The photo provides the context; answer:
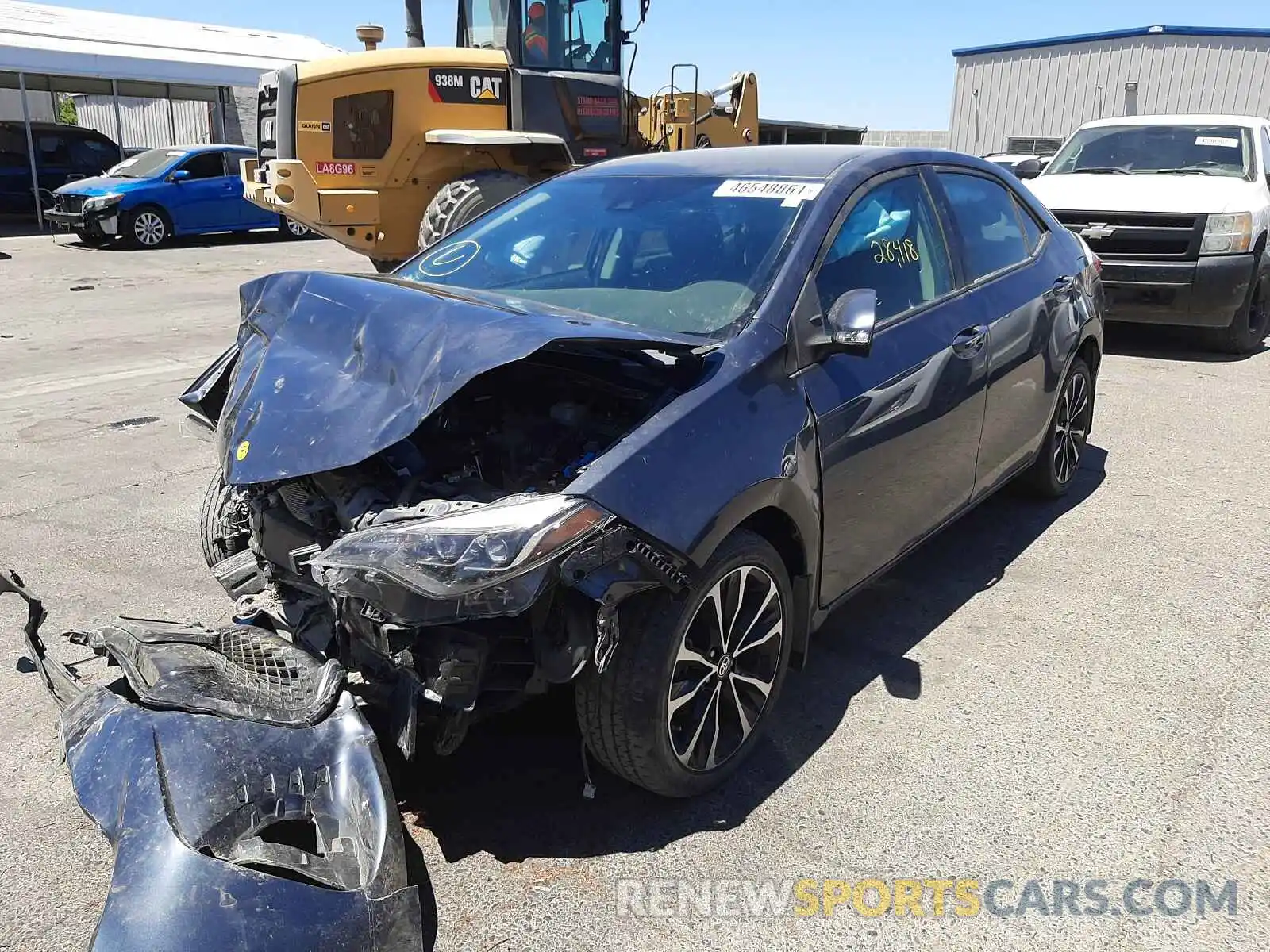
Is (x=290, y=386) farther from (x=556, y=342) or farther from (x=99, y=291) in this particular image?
(x=99, y=291)

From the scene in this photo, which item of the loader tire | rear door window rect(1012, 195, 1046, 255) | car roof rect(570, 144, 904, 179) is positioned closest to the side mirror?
car roof rect(570, 144, 904, 179)

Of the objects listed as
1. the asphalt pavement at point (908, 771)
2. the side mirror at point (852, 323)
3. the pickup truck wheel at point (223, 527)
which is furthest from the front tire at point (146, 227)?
the side mirror at point (852, 323)

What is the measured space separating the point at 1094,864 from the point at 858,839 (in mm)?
613

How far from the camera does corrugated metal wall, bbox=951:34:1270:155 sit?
26625mm

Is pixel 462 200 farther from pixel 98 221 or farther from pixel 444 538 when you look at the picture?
pixel 98 221

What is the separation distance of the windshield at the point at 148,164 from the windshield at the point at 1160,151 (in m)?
14.5

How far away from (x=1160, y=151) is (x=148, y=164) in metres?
16.0

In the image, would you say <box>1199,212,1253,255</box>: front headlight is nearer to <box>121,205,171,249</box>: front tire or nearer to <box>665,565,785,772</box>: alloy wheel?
<box>665,565,785,772</box>: alloy wheel

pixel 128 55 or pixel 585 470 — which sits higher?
pixel 128 55

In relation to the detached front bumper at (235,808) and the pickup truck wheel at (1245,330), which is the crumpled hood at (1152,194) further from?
the detached front bumper at (235,808)

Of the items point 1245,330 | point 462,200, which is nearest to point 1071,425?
point 1245,330

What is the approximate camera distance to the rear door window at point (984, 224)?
4.18 meters

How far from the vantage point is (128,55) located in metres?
21.1

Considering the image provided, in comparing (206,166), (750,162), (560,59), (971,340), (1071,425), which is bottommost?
(1071,425)
